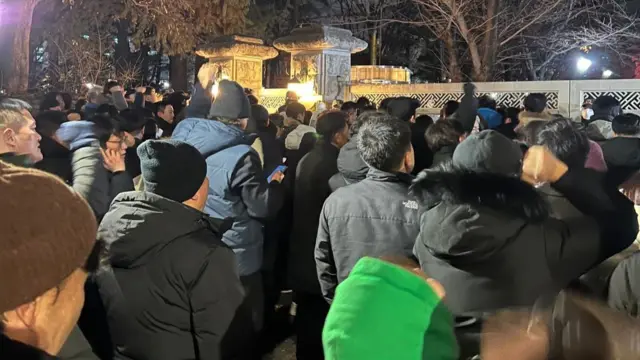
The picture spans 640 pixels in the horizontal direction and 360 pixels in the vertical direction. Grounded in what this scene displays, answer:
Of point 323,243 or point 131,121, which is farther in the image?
point 131,121

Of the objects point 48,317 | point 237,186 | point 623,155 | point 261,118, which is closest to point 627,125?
point 623,155

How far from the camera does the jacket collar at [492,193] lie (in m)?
2.58

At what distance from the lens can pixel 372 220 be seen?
3.49 metres

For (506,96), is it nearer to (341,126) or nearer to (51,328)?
(341,126)

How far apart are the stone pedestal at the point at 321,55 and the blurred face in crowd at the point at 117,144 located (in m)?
6.88

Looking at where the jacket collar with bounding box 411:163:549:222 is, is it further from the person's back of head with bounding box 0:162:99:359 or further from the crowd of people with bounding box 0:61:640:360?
the person's back of head with bounding box 0:162:99:359

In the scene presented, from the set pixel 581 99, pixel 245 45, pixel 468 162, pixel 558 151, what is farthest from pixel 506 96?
pixel 468 162

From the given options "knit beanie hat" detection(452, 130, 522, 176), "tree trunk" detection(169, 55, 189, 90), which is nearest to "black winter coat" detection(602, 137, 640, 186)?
"knit beanie hat" detection(452, 130, 522, 176)

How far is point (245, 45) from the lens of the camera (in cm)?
1234

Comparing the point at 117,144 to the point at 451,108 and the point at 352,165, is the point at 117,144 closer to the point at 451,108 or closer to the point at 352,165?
the point at 352,165

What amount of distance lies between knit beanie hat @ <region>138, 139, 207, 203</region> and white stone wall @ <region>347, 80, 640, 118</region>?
864 centimetres

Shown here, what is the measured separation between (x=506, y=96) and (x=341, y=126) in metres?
6.62

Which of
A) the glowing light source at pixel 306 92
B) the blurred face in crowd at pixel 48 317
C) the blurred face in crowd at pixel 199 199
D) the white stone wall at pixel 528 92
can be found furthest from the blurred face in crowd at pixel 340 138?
the white stone wall at pixel 528 92

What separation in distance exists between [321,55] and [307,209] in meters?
7.05
